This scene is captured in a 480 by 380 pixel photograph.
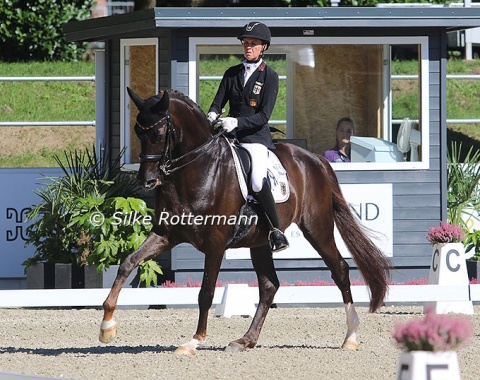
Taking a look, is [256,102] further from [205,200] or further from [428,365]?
[428,365]

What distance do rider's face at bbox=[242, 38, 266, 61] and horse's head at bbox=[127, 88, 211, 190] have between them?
25.0 inches

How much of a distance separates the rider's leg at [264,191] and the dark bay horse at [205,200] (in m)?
0.11

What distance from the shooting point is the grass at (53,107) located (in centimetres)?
1770

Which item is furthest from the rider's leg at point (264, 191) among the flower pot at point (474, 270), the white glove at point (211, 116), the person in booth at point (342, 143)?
the flower pot at point (474, 270)

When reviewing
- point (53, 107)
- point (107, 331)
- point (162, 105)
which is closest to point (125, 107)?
point (162, 105)

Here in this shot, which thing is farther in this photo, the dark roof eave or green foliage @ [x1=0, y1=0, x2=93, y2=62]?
green foliage @ [x1=0, y1=0, x2=93, y2=62]

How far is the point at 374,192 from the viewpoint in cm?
1216

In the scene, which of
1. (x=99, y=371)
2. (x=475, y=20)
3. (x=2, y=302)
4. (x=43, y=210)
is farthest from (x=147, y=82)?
(x=99, y=371)

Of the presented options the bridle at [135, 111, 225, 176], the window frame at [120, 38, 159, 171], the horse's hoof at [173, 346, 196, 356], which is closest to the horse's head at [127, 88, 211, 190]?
the bridle at [135, 111, 225, 176]

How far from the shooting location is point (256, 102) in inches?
327

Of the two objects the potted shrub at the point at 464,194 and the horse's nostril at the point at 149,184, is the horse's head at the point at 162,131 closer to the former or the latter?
the horse's nostril at the point at 149,184

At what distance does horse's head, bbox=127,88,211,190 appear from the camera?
768 cm

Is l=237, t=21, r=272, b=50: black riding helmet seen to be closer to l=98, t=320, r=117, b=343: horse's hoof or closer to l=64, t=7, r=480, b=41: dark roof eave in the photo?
l=98, t=320, r=117, b=343: horse's hoof

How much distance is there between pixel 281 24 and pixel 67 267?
340cm
